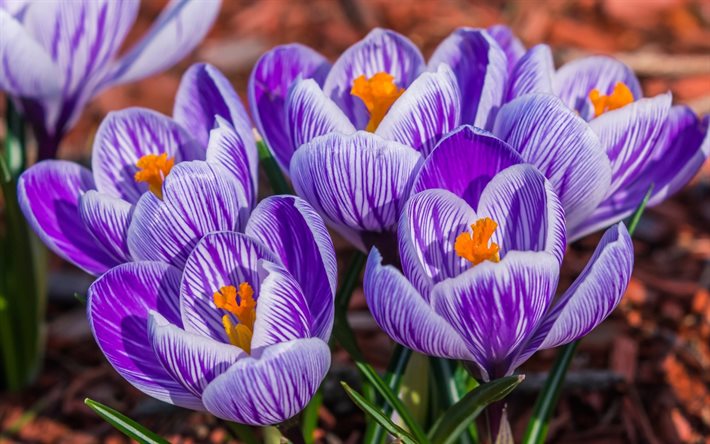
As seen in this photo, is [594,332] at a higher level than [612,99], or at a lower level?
lower

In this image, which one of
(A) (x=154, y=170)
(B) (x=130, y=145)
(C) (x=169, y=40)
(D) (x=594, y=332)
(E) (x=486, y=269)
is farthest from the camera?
(D) (x=594, y=332)

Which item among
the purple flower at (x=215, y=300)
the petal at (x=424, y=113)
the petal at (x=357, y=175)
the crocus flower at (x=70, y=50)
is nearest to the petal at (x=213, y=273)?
the purple flower at (x=215, y=300)

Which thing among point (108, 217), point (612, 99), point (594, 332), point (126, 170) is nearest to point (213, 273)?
point (108, 217)

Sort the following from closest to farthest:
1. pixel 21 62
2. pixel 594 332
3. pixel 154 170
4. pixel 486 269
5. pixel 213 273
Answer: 1. pixel 486 269
2. pixel 213 273
3. pixel 154 170
4. pixel 21 62
5. pixel 594 332

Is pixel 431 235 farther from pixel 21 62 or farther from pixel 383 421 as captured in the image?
pixel 21 62

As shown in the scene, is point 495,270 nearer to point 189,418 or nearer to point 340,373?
point 340,373

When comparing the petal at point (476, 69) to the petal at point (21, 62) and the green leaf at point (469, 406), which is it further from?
the petal at point (21, 62)

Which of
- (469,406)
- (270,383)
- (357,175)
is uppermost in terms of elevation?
(357,175)
